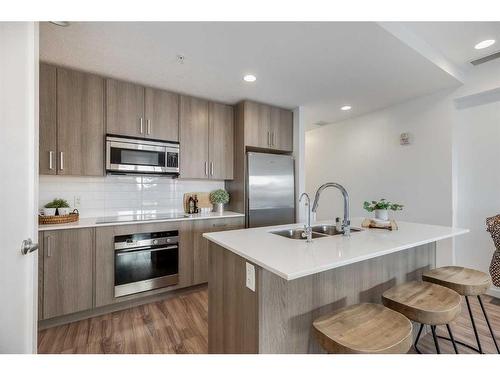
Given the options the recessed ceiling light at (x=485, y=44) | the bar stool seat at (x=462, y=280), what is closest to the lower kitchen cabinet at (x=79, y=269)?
the bar stool seat at (x=462, y=280)

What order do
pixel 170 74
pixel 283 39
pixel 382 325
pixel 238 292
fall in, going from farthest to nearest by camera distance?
pixel 170 74 < pixel 283 39 < pixel 238 292 < pixel 382 325

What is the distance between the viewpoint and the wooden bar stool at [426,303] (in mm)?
1217

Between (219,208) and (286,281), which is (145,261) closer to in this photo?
(219,208)

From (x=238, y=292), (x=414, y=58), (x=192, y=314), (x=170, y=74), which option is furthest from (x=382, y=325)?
(x=170, y=74)

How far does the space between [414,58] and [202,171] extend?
2536 mm

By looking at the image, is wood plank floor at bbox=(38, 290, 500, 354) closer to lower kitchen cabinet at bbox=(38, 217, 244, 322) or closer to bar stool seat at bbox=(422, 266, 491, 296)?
lower kitchen cabinet at bbox=(38, 217, 244, 322)

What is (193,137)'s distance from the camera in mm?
3092

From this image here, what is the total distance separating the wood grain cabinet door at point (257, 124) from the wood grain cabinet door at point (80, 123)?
1681 mm

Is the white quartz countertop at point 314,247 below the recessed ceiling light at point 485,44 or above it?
below

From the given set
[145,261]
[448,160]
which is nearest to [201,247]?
[145,261]

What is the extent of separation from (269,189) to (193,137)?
123 centimetres

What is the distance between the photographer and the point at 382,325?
1096 mm

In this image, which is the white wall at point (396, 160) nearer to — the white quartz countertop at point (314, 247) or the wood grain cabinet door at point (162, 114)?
the white quartz countertop at point (314, 247)
